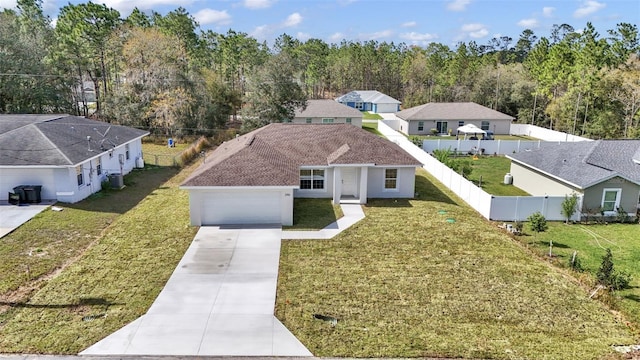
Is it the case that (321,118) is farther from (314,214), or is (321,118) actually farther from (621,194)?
(621,194)

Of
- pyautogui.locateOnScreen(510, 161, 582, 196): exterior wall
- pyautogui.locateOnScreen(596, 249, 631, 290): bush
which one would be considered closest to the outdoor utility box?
pyautogui.locateOnScreen(596, 249, 631, 290): bush

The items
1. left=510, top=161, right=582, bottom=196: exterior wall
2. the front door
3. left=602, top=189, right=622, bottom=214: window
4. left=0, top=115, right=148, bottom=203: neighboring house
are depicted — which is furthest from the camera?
the front door

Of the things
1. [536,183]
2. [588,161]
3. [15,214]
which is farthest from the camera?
[536,183]

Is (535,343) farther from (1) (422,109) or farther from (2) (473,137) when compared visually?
(1) (422,109)

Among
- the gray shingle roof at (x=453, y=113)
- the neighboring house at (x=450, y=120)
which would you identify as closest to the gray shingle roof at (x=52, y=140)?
the neighboring house at (x=450, y=120)

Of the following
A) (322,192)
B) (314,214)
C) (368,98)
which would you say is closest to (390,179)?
(322,192)

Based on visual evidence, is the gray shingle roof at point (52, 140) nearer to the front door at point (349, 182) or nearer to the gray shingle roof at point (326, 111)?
the front door at point (349, 182)

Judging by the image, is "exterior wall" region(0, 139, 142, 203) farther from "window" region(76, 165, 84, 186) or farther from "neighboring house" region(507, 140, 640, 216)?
"neighboring house" region(507, 140, 640, 216)
